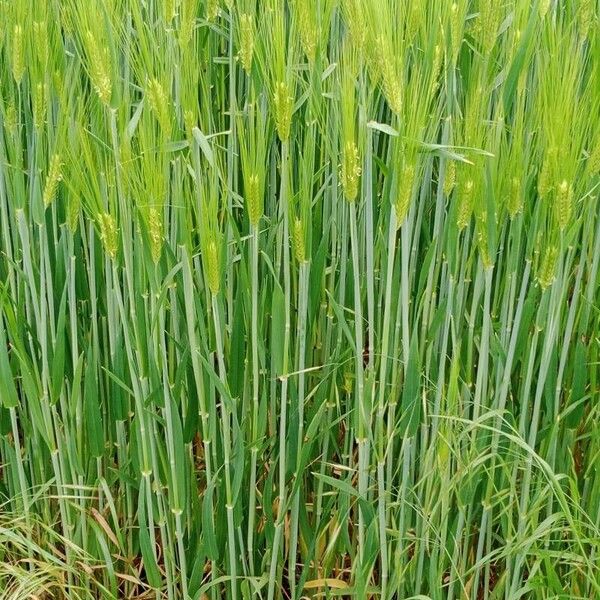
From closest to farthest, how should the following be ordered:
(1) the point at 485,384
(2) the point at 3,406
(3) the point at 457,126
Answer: (3) the point at 457,126 < (1) the point at 485,384 < (2) the point at 3,406

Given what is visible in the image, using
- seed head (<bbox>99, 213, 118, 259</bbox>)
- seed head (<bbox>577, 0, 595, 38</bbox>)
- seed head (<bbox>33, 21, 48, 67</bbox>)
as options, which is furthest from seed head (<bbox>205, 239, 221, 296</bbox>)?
seed head (<bbox>577, 0, 595, 38</bbox>)

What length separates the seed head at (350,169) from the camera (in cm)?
103

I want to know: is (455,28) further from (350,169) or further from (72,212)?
(72,212)

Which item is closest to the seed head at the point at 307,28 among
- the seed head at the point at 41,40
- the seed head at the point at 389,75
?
the seed head at the point at 389,75

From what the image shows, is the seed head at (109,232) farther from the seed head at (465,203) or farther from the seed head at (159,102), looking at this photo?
the seed head at (465,203)

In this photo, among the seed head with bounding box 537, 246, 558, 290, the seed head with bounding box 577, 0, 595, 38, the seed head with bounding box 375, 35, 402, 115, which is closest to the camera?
the seed head with bounding box 375, 35, 402, 115

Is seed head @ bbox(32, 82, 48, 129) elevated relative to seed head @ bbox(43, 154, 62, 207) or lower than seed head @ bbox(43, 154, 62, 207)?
elevated

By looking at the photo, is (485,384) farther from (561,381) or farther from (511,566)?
(511,566)

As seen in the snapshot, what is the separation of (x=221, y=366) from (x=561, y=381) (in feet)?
1.56

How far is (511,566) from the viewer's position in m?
1.30

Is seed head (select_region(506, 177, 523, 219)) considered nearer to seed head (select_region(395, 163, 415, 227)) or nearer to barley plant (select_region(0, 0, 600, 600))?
barley plant (select_region(0, 0, 600, 600))

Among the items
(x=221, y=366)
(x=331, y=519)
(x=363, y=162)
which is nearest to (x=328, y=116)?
(x=363, y=162)

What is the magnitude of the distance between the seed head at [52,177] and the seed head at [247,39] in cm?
27

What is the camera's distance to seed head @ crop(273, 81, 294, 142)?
41.5 inches
